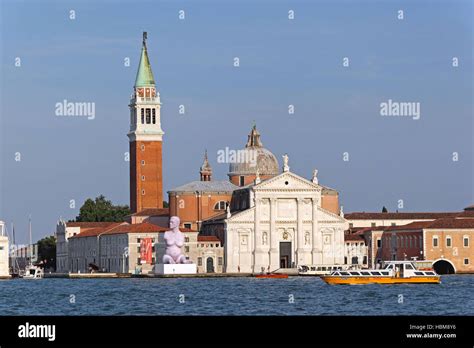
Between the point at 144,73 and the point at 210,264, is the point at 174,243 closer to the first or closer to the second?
the point at 210,264

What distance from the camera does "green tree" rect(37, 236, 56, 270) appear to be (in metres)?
132

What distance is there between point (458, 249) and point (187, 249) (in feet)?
62.7

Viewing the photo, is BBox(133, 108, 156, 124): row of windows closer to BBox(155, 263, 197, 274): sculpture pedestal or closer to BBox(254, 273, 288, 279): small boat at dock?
BBox(155, 263, 197, 274): sculpture pedestal

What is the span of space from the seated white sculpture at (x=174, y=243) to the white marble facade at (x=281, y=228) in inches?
190

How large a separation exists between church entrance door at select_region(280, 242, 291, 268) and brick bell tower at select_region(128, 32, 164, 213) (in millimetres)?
15843

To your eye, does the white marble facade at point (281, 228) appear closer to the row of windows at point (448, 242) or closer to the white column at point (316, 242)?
the white column at point (316, 242)

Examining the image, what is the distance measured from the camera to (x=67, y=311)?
45.4 metres

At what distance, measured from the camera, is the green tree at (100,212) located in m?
134

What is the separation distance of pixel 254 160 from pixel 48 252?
26.1 meters

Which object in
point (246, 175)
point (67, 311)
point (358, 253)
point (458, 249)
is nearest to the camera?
point (67, 311)
